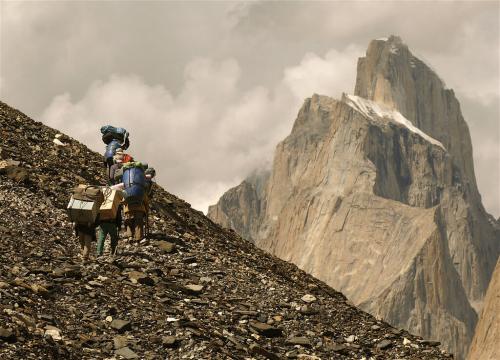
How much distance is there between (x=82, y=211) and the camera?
66.2ft

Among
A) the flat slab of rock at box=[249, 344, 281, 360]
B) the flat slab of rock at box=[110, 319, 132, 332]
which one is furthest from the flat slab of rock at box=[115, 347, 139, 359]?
the flat slab of rock at box=[249, 344, 281, 360]

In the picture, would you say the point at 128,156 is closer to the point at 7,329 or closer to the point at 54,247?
the point at 54,247

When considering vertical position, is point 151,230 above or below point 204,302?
above

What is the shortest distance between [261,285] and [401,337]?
3.30 m

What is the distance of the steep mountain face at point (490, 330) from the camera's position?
9939 cm

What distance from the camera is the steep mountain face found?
99.4 meters

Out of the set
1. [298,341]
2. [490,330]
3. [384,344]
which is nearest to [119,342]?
[298,341]

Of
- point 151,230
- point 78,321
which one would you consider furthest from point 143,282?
point 151,230

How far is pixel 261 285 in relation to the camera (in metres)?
22.0

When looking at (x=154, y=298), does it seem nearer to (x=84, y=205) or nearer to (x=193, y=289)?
(x=193, y=289)

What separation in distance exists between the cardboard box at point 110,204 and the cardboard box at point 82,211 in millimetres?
518

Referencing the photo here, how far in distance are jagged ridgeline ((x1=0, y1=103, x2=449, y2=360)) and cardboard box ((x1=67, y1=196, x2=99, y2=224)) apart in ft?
2.72

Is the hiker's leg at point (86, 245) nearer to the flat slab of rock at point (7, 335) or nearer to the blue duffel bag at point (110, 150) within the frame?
the blue duffel bag at point (110, 150)

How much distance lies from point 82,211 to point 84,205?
130 mm
